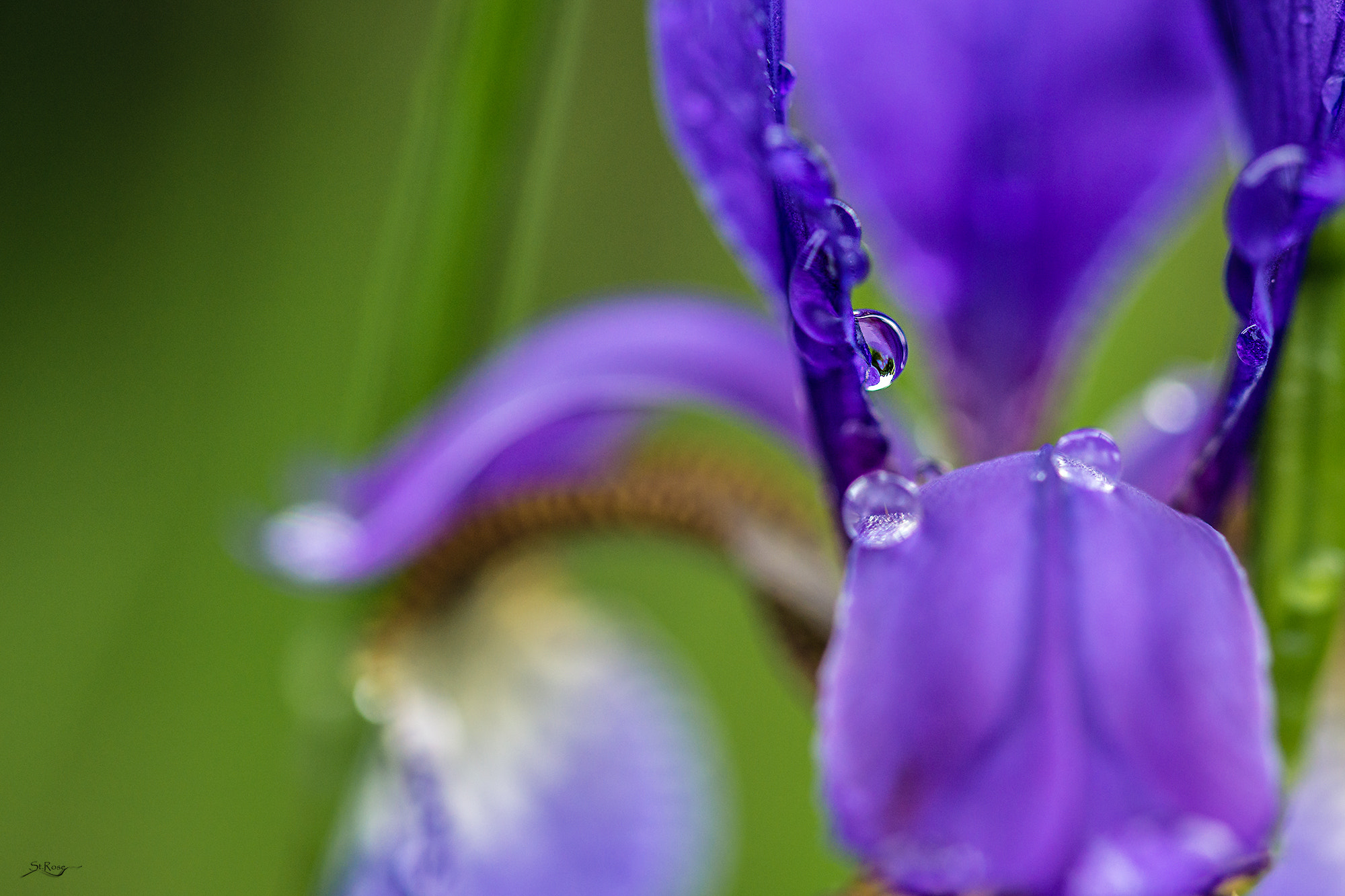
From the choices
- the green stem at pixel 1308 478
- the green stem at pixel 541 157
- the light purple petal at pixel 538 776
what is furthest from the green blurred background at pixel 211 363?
the green stem at pixel 1308 478

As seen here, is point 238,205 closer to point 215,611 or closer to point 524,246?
point 215,611

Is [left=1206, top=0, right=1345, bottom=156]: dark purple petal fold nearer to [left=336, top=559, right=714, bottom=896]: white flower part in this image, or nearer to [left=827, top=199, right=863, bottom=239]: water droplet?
[left=827, top=199, right=863, bottom=239]: water droplet

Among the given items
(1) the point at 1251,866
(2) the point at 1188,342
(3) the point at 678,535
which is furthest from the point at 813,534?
(2) the point at 1188,342

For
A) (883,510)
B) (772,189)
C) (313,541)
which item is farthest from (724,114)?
(313,541)

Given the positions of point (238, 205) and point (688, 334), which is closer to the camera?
point (688, 334)

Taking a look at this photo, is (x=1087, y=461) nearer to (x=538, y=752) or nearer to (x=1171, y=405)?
(x=1171, y=405)

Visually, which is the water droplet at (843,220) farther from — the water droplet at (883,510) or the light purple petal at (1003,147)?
the light purple petal at (1003,147)
